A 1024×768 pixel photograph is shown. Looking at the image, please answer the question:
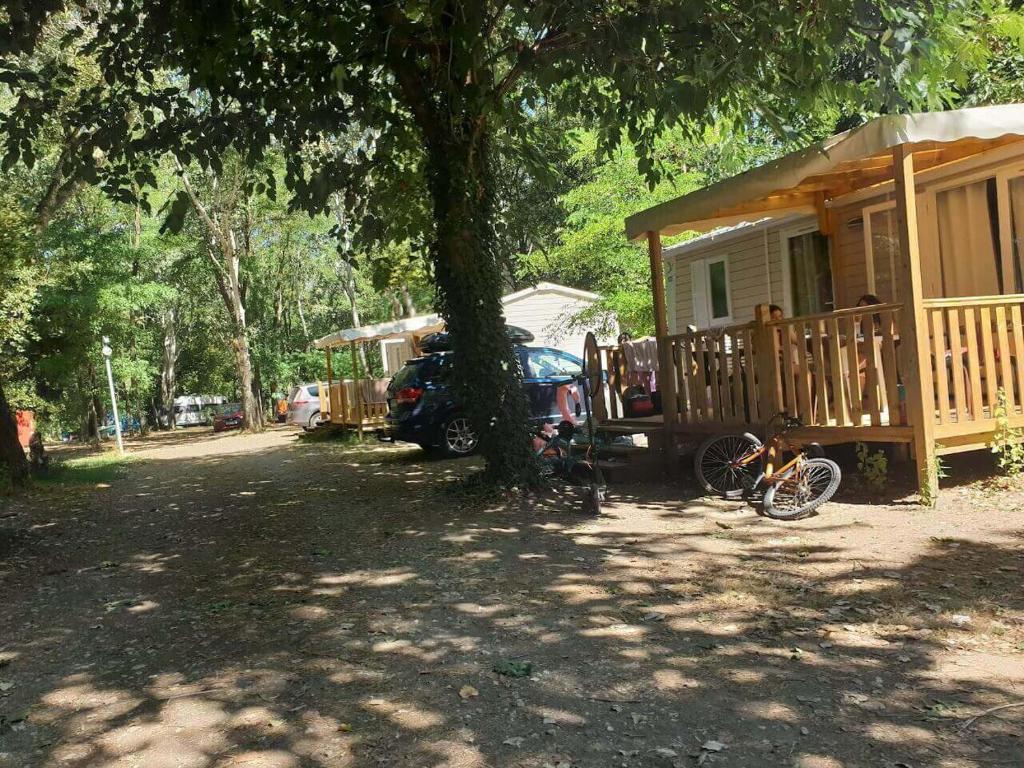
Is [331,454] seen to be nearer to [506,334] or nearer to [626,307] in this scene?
[626,307]

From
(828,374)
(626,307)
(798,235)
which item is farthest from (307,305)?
(828,374)

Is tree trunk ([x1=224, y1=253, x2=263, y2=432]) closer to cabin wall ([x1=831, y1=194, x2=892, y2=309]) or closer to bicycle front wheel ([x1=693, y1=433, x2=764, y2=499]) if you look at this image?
A: cabin wall ([x1=831, y1=194, x2=892, y2=309])

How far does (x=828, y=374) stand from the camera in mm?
8086

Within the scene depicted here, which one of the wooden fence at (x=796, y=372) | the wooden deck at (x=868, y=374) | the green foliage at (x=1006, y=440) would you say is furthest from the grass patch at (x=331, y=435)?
the green foliage at (x=1006, y=440)

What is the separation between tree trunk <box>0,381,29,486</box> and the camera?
1243 cm

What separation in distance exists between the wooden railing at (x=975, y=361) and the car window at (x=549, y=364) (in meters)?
6.29

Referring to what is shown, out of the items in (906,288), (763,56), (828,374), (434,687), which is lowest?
(434,687)

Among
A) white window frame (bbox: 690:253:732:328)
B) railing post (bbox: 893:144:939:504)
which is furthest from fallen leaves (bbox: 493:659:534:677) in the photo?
white window frame (bbox: 690:253:732:328)

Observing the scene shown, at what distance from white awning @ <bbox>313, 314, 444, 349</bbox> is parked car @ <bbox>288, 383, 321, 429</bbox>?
13.1 ft

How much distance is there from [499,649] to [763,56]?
5544 millimetres

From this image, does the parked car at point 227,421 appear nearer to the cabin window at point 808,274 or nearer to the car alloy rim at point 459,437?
the car alloy rim at point 459,437

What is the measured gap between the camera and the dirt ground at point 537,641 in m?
3.29

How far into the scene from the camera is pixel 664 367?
9602 mm

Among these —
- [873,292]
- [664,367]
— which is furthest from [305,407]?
[873,292]
